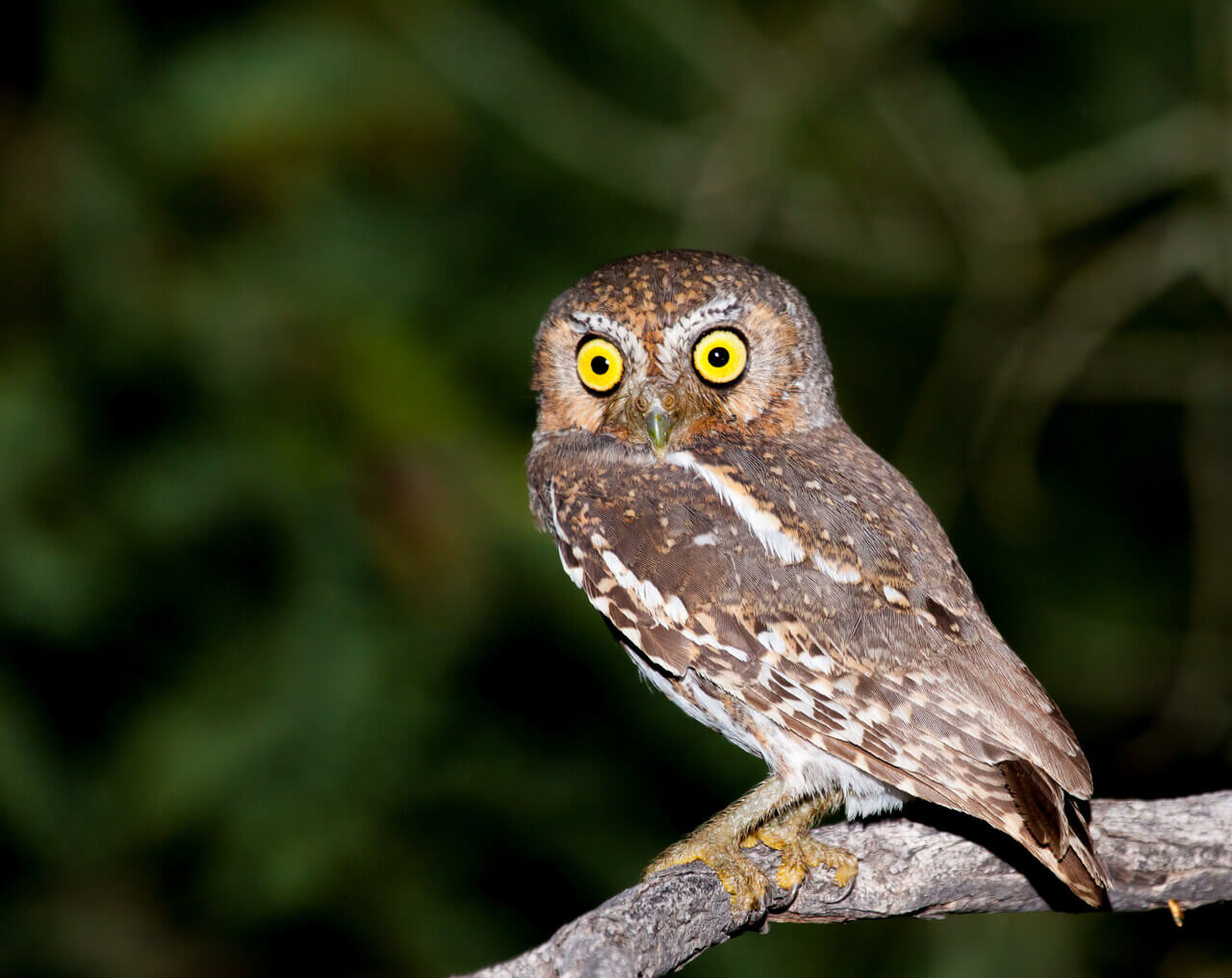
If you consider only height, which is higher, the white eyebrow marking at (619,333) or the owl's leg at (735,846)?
the white eyebrow marking at (619,333)

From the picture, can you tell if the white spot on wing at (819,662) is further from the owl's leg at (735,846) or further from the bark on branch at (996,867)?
the bark on branch at (996,867)

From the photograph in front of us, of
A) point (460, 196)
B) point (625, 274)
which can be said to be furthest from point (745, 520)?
point (460, 196)

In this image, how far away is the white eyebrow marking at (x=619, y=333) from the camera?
9.04 feet

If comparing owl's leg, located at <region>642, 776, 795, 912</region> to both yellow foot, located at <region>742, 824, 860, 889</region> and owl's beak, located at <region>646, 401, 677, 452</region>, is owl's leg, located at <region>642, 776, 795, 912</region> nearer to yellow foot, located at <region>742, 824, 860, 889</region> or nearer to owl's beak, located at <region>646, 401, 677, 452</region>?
yellow foot, located at <region>742, 824, 860, 889</region>

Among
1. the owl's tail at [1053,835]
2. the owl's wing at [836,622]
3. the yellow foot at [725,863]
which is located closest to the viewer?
the owl's tail at [1053,835]

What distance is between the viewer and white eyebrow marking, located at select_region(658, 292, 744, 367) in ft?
9.00

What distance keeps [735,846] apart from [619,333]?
3.61ft

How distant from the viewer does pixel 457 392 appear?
4.80 metres

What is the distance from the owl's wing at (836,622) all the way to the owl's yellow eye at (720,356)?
18 centimetres

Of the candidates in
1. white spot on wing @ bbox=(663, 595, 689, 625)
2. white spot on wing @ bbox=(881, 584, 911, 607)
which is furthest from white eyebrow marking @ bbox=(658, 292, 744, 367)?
white spot on wing @ bbox=(881, 584, 911, 607)

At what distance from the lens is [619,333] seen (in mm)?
2770

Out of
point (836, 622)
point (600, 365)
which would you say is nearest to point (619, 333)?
point (600, 365)

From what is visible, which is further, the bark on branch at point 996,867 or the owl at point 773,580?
the bark on branch at point 996,867

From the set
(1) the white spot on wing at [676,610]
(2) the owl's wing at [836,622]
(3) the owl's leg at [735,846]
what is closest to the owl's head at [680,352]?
(2) the owl's wing at [836,622]
